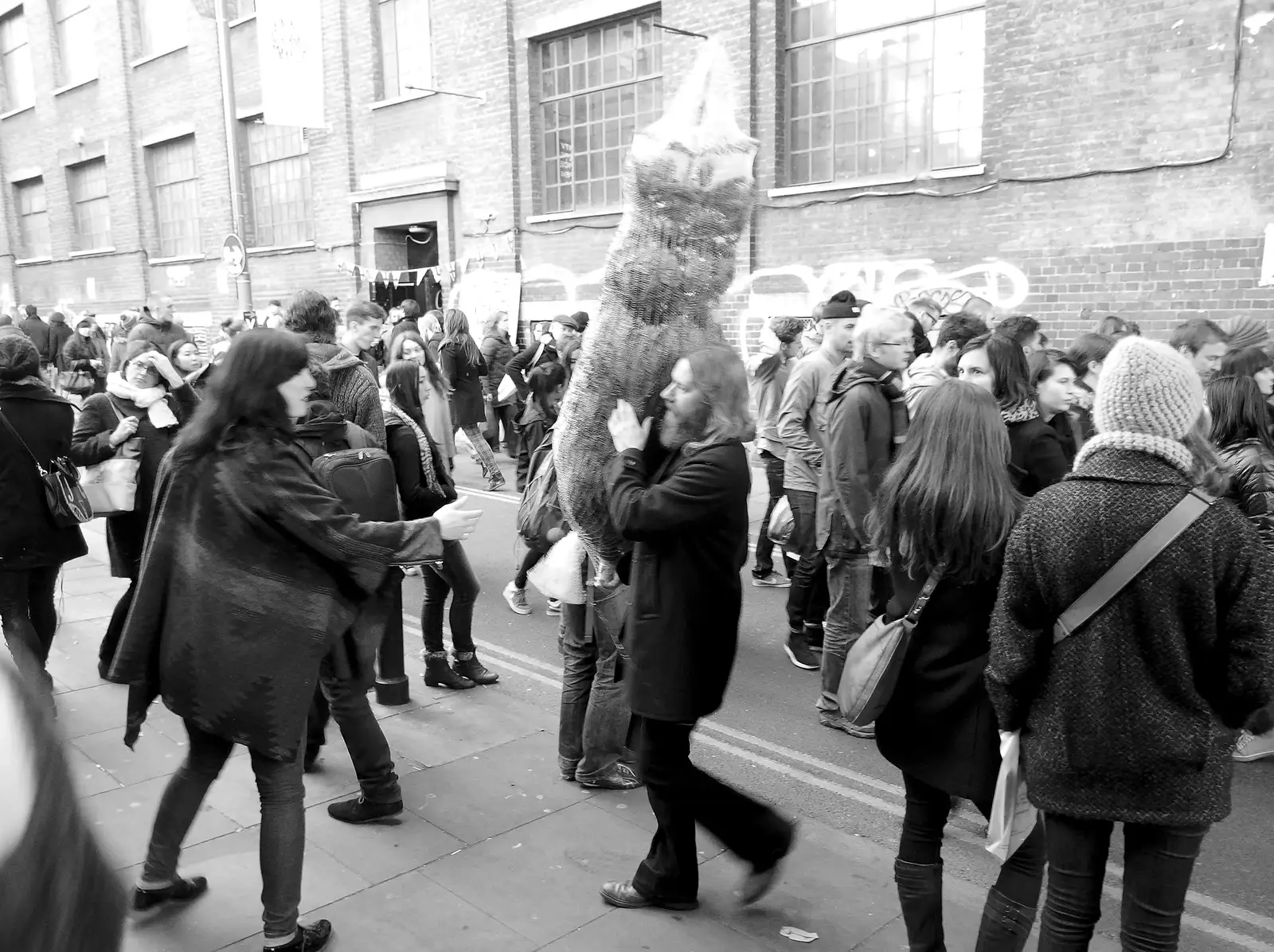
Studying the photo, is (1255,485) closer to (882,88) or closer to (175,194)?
(882,88)

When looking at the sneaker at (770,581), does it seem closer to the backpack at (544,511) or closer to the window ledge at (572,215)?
the backpack at (544,511)

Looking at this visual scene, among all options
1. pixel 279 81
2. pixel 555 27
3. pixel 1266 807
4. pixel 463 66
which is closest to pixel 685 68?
pixel 555 27

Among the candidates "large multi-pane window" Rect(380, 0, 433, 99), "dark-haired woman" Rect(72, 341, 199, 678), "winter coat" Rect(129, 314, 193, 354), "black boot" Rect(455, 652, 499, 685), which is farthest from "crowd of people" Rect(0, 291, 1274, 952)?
"large multi-pane window" Rect(380, 0, 433, 99)

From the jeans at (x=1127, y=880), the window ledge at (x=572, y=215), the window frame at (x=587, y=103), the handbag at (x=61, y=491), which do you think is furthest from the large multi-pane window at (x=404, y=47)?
the jeans at (x=1127, y=880)

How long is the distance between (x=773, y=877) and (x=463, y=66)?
47.4 feet

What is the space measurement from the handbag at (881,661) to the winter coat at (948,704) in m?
0.03

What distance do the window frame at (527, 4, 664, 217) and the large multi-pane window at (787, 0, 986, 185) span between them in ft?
7.21

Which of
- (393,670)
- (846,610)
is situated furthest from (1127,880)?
(393,670)

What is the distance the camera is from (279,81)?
1423 centimetres

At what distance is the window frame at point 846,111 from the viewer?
10.1m

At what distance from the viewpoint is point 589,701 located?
4.16 m

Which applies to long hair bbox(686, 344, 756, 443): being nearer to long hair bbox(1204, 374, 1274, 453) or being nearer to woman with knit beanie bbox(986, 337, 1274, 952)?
woman with knit beanie bbox(986, 337, 1274, 952)

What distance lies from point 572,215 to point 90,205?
16.0 m

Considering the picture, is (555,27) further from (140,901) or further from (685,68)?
(140,901)
